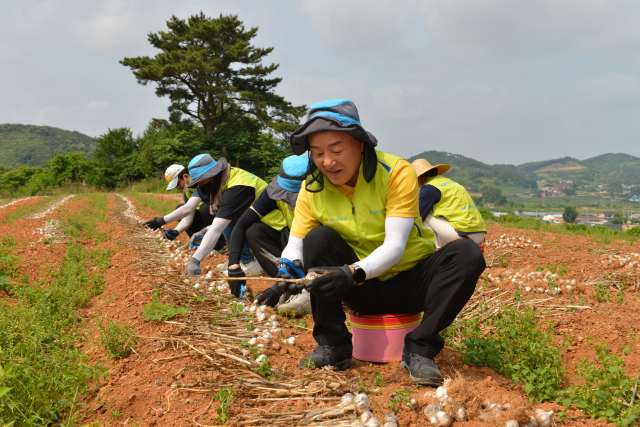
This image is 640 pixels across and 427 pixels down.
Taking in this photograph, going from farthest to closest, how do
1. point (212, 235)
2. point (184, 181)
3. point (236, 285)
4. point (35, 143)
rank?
point (35, 143) < point (184, 181) < point (212, 235) < point (236, 285)

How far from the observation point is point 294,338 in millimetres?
2488

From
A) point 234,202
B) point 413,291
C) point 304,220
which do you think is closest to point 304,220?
point 304,220

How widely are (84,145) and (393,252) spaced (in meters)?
104

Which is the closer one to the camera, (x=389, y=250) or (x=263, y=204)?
(x=389, y=250)

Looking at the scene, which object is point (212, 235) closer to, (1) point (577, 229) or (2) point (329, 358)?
(2) point (329, 358)

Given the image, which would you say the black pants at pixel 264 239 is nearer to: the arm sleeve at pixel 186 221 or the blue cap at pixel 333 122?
the blue cap at pixel 333 122

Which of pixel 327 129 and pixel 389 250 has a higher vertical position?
pixel 327 129

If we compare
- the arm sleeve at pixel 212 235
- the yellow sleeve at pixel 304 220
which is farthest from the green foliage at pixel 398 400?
the arm sleeve at pixel 212 235

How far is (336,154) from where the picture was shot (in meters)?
1.90

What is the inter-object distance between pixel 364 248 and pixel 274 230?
180 cm

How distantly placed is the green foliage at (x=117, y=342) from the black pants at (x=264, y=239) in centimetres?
136

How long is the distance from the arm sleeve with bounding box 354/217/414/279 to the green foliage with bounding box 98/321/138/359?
1490 mm

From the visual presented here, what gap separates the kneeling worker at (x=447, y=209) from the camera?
3.13m

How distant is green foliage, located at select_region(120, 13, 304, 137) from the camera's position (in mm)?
23250
